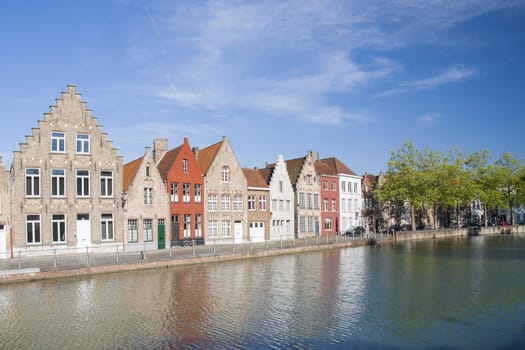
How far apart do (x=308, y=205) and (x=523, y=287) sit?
36.5 meters

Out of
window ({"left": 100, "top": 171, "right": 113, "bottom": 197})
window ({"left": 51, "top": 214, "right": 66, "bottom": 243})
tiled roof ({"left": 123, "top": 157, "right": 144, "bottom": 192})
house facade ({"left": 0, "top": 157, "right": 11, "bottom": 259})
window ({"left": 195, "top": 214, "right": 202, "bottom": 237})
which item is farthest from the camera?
window ({"left": 195, "top": 214, "right": 202, "bottom": 237})

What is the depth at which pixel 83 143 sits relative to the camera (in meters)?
37.5

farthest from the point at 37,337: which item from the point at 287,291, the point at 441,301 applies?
the point at 441,301

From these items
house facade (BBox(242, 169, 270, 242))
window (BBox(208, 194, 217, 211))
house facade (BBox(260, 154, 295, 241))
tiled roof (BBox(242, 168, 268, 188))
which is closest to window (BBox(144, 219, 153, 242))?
window (BBox(208, 194, 217, 211))

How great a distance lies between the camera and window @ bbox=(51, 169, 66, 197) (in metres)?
36.0

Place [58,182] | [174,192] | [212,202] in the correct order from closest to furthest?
1. [58,182]
2. [174,192]
3. [212,202]

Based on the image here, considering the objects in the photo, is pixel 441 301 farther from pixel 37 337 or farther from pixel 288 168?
pixel 288 168

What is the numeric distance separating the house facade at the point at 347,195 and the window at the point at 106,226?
114ft

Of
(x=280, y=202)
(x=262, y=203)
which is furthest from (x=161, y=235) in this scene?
(x=280, y=202)

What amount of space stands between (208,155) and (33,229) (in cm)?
1941

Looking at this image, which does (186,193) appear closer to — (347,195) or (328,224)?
(328,224)

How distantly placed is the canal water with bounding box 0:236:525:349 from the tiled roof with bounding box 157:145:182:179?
→ 1462cm

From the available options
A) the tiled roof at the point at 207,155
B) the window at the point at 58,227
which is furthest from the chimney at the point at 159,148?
the window at the point at 58,227

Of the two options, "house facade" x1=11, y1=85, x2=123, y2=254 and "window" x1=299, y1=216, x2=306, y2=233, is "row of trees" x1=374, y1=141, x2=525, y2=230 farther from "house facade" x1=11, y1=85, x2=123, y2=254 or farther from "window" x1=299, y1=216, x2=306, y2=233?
"house facade" x1=11, y1=85, x2=123, y2=254
